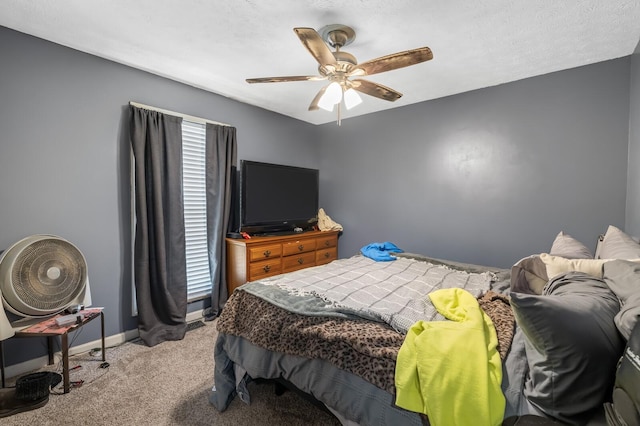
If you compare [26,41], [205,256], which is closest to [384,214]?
[205,256]

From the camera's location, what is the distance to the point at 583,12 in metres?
1.83

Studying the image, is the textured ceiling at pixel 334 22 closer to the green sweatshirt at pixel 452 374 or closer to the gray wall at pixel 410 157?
the gray wall at pixel 410 157

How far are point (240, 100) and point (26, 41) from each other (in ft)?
6.00

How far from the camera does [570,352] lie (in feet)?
2.77

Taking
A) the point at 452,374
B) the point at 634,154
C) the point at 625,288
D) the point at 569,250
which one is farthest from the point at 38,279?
the point at 634,154

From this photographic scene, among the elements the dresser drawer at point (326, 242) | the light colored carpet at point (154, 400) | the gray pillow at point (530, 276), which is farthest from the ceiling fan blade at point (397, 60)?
the dresser drawer at point (326, 242)

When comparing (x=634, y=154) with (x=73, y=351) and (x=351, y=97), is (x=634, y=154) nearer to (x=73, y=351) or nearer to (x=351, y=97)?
(x=351, y=97)

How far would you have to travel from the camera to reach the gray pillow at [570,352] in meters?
0.84

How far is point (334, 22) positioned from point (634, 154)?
252cm

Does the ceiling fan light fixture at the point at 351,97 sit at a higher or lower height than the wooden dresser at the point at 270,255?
higher

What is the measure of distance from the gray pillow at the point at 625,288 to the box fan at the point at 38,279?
2937mm

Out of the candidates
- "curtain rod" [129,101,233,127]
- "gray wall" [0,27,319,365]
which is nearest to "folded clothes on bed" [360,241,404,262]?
"curtain rod" [129,101,233,127]

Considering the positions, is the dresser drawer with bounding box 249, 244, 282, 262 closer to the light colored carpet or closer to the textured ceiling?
the light colored carpet

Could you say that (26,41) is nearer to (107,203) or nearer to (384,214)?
(107,203)
